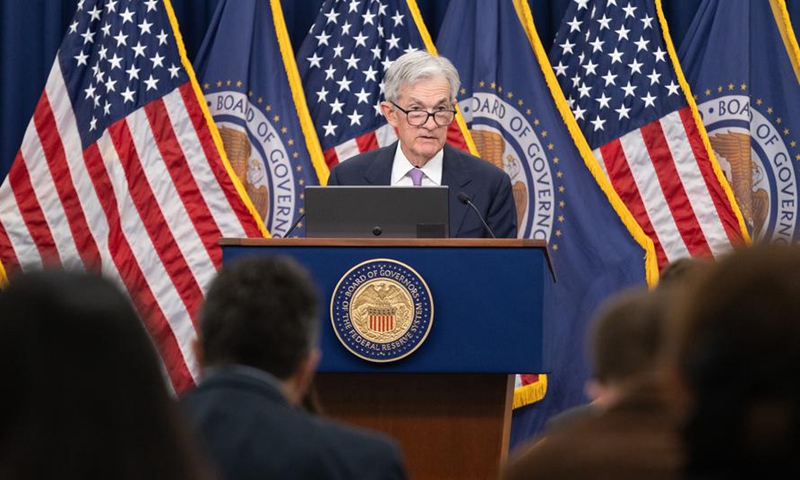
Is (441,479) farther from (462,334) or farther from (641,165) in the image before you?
(641,165)

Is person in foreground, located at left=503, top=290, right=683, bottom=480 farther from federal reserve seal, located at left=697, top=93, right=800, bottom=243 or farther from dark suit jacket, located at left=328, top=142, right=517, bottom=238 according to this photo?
federal reserve seal, located at left=697, top=93, right=800, bottom=243

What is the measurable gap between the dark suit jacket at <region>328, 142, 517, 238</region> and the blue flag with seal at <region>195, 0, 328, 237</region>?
1.43 m

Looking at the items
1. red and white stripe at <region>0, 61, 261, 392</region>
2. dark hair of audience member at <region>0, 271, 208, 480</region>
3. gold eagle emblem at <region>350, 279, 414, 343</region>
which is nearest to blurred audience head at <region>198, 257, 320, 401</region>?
dark hair of audience member at <region>0, 271, 208, 480</region>

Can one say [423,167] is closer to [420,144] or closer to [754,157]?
[420,144]

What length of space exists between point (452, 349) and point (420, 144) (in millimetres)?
1527

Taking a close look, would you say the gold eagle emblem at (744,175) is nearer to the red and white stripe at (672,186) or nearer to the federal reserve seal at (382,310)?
the red and white stripe at (672,186)

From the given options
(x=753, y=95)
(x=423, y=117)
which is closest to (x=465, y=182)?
(x=423, y=117)

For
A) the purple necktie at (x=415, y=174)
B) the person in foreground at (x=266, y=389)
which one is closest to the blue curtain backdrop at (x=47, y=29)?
the purple necktie at (x=415, y=174)

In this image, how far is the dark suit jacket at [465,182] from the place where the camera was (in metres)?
5.32

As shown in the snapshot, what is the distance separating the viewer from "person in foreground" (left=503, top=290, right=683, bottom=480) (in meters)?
1.54

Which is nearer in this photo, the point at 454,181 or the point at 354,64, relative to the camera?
the point at 454,181

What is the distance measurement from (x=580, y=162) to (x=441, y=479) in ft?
10.1

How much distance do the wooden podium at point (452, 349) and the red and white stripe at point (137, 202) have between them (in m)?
2.48

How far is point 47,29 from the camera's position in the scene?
7.39 meters
